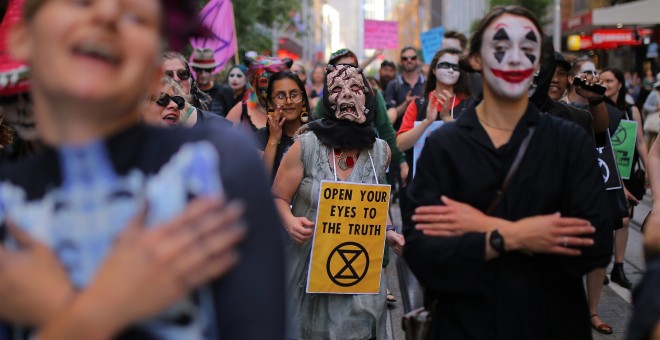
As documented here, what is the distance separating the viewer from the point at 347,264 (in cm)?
456

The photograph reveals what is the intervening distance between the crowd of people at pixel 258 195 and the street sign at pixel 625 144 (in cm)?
110

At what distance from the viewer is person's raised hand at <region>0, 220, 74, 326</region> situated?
60.2 inches

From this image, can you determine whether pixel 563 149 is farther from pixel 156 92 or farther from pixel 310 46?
pixel 310 46

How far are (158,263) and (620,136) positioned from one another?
6909mm

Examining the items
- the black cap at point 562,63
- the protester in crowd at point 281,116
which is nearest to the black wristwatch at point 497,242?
the protester in crowd at point 281,116

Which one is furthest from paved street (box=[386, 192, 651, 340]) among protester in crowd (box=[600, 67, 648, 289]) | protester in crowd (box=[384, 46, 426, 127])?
protester in crowd (box=[384, 46, 426, 127])

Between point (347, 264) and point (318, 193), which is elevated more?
point (318, 193)

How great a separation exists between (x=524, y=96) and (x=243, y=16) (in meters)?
21.5

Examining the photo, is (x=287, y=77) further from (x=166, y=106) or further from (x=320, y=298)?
(x=320, y=298)

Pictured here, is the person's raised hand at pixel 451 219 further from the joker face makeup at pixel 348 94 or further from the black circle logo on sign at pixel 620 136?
the black circle logo on sign at pixel 620 136

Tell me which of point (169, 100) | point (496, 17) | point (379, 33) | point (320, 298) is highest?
point (379, 33)

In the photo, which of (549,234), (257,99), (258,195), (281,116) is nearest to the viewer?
(258,195)

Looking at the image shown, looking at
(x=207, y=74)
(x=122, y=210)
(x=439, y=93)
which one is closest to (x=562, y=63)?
(x=439, y=93)

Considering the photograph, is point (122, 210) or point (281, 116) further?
point (281, 116)
